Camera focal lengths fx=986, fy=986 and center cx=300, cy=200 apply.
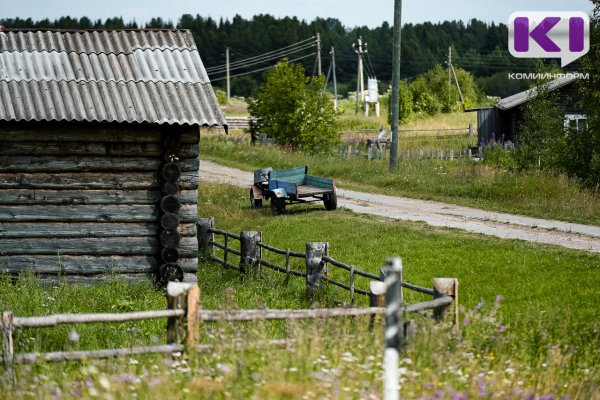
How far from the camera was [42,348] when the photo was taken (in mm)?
10367

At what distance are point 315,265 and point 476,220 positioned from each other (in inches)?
283

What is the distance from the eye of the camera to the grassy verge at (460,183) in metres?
21.8

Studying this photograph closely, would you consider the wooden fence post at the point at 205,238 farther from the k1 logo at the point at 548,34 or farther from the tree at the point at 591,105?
the k1 logo at the point at 548,34

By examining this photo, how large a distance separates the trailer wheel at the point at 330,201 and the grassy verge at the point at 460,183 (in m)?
3.12

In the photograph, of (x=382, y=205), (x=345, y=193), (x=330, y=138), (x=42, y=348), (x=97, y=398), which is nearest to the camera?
(x=97, y=398)

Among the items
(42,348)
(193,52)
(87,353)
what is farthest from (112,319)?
(193,52)

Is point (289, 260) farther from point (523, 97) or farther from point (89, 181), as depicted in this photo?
point (523, 97)

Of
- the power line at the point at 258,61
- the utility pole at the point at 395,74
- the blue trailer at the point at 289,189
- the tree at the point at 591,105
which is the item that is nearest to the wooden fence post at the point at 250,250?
the blue trailer at the point at 289,189

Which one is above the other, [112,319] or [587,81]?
[587,81]

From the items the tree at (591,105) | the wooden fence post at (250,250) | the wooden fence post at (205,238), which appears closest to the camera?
the wooden fence post at (250,250)

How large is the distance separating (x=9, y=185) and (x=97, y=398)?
7.64 metres

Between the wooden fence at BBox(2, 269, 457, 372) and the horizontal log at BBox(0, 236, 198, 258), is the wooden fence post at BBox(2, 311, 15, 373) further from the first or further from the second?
the horizontal log at BBox(0, 236, 198, 258)

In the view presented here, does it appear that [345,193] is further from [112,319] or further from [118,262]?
[112,319]

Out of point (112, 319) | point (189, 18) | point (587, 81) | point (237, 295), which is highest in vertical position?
point (189, 18)
